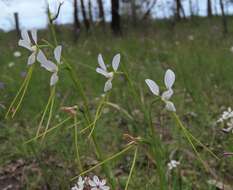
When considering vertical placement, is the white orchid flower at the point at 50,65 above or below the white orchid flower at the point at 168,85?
above

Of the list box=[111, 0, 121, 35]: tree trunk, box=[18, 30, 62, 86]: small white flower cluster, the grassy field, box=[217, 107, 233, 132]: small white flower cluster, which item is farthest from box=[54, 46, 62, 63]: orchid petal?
box=[111, 0, 121, 35]: tree trunk

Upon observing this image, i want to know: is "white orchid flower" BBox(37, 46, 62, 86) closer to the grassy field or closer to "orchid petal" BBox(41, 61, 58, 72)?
"orchid petal" BBox(41, 61, 58, 72)

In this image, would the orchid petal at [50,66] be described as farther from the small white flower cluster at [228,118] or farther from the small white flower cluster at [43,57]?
the small white flower cluster at [228,118]

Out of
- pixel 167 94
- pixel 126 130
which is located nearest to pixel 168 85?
pixel 167 94

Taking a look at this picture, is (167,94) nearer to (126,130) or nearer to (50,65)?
(50,65)

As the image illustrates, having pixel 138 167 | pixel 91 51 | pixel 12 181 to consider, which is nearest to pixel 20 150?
pixel 12 181

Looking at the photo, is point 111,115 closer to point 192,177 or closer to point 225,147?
point 225,147

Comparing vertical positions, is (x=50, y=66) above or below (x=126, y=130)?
above

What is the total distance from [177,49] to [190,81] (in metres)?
3.00

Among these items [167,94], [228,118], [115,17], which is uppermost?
[167,94]

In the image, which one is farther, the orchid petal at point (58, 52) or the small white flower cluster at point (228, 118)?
the small white flower cluster at point (228, 118)

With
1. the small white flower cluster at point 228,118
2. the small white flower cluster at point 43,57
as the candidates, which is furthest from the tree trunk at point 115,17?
the small white flower cluster at point 43,57

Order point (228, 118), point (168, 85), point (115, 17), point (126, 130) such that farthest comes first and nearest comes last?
point (115, 17), point (126, 130), point (228, 118), point (168, 85)

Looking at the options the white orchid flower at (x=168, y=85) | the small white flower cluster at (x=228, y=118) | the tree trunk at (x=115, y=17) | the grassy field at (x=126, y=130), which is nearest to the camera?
the white orchid flower at (x=168, y=85)
